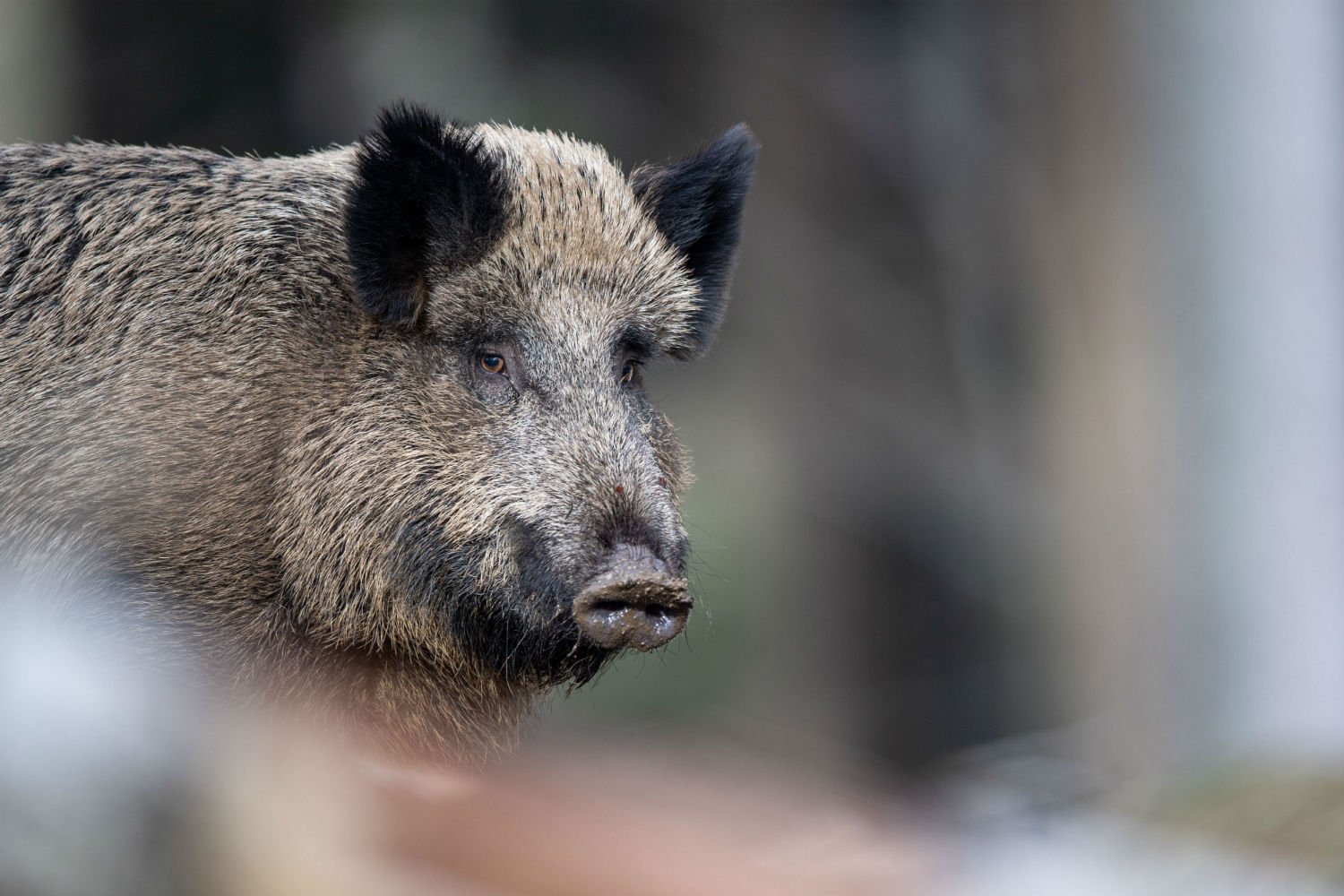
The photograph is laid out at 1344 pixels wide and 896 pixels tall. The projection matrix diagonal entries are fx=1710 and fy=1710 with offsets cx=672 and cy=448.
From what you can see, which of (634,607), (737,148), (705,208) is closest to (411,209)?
(705,208)

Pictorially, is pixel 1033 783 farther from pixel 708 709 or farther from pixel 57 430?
pixel 708 709

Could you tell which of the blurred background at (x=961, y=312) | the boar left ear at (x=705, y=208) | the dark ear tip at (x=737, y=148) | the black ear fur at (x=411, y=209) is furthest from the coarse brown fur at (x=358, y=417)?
the blurred background at (x=961, y=312)

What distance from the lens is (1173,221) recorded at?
434 inches

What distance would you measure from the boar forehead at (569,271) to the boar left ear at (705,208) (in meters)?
0.11

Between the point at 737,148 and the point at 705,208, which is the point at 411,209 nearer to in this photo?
the point at 705,208

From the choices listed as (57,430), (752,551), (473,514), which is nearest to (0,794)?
(473,514)

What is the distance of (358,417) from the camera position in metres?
4.96

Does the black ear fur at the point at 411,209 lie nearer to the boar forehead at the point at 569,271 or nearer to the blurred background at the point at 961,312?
the boar forehead at the point at 569,271

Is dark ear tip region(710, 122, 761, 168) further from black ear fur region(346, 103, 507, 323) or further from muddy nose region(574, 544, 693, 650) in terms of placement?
muddy nose region(574, 544, 693, 650)

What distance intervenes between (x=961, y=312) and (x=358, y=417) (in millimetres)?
10824

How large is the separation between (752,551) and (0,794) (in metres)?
15.9

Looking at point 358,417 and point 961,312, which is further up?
point 961,312

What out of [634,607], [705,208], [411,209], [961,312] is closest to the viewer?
[634,607]

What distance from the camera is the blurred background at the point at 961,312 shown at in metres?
9.45
